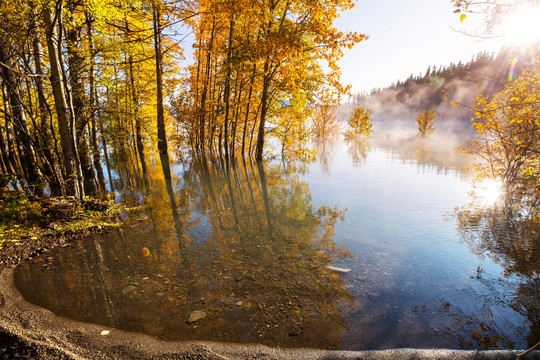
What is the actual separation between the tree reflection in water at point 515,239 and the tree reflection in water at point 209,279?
2339 millimetres

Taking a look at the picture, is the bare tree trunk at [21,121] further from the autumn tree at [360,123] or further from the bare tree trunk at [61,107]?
the autumn tree at [360,123]

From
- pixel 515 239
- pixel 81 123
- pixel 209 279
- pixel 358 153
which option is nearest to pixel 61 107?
pixel 81 123

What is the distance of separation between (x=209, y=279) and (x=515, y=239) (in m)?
6.11

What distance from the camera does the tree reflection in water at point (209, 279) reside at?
2.50 m

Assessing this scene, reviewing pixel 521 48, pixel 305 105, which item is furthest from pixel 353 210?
pixel 305 105

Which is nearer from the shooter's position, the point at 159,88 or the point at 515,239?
the point at 515,239

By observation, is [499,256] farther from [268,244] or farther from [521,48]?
[521,48]

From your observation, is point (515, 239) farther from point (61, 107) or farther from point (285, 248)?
point (61, 107)

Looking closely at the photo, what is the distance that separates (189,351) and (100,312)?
1.33 meters

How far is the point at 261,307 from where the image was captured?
277 centimetres

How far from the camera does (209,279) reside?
3354 mm

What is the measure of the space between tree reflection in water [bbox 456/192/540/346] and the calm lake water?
1.1 inches

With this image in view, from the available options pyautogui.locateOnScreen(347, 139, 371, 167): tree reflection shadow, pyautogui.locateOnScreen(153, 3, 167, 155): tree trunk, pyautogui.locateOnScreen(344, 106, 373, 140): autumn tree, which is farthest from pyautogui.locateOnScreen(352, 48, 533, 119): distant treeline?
pyautogui.locateOnScreen(153, 3, 167, 155): tree trunk

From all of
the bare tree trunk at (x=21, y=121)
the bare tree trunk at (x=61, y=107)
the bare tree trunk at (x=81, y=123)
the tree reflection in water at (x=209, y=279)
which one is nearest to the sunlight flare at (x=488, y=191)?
the tree reflection in water at (x=209, y=279)
